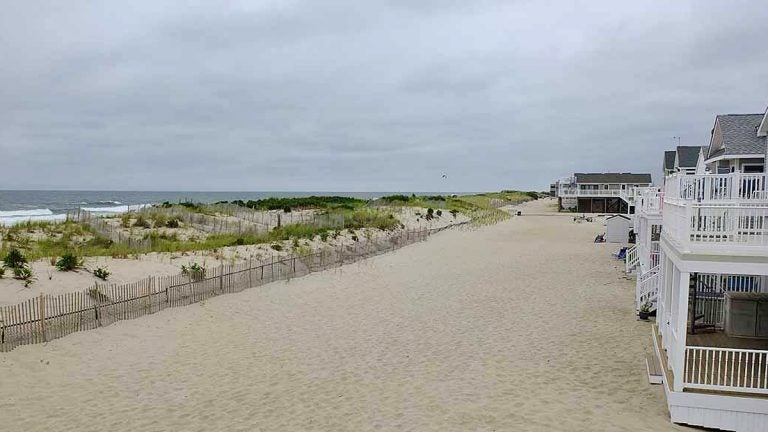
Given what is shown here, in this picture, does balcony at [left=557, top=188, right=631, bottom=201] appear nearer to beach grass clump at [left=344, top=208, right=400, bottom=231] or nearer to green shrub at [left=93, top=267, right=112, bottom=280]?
beach grass clump at [left=344, top=208, right=400, bottom=231]

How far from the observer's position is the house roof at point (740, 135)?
14539 mm

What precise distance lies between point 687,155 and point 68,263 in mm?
36419

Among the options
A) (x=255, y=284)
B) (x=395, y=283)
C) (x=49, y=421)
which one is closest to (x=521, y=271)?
(x=395, y=283)

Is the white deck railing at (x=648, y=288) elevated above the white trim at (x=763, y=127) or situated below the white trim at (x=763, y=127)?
below

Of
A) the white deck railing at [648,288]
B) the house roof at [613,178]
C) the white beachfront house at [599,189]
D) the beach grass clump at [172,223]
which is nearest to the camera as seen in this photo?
the white deck railing at [648,288]

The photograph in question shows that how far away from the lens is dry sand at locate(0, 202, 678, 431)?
859 cm

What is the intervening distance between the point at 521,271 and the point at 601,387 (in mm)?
13508

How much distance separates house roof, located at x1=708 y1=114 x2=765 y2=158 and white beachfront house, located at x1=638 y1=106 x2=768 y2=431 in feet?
3.81

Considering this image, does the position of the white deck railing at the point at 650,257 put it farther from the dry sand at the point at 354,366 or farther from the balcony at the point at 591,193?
the balcony at the point at 591,193

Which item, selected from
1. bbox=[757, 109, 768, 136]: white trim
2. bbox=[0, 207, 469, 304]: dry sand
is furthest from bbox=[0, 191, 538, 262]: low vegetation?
bbox=[757, 109, 768, 136]: white trim

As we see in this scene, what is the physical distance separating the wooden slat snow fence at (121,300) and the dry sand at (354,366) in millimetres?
417

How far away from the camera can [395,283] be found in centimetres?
2078

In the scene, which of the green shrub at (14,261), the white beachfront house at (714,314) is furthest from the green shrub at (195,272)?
the white beachfront house at (714,314)

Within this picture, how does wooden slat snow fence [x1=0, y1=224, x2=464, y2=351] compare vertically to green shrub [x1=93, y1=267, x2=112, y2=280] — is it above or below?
below
